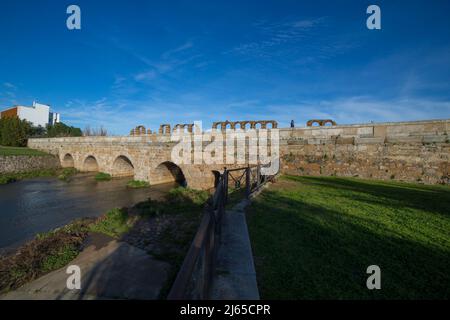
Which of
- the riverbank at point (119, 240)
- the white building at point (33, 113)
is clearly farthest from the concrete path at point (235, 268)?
the white building at point (33, 113)

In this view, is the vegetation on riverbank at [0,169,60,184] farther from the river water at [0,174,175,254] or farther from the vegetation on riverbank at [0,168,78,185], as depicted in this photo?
the river water at [0,174,175,254]

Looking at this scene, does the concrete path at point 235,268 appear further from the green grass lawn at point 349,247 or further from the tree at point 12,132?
the tree at point 12,132

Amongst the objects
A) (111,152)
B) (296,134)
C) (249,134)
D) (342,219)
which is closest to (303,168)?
(296,134)

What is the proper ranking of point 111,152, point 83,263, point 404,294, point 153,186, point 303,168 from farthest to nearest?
point 111,152, point 153,186, point 303,168, point 83,263, point 404,294

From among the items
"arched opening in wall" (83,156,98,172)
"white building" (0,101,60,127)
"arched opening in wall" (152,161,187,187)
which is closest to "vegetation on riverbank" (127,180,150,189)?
"arched opening in wall" (152,161,187,187)

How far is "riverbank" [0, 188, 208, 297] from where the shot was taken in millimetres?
3933

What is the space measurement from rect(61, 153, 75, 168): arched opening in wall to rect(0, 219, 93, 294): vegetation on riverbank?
26.3 m

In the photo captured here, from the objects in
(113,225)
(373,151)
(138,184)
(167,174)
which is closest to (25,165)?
(138,184)

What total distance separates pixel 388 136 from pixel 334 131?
7.83ft

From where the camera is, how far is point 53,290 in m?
3.43

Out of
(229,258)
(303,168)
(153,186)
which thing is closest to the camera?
(229,258)

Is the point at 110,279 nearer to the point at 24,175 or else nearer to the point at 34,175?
the point at 24,175

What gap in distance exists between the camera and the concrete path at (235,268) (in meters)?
2.26

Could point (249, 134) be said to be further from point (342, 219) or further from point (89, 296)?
point (89, 296)
